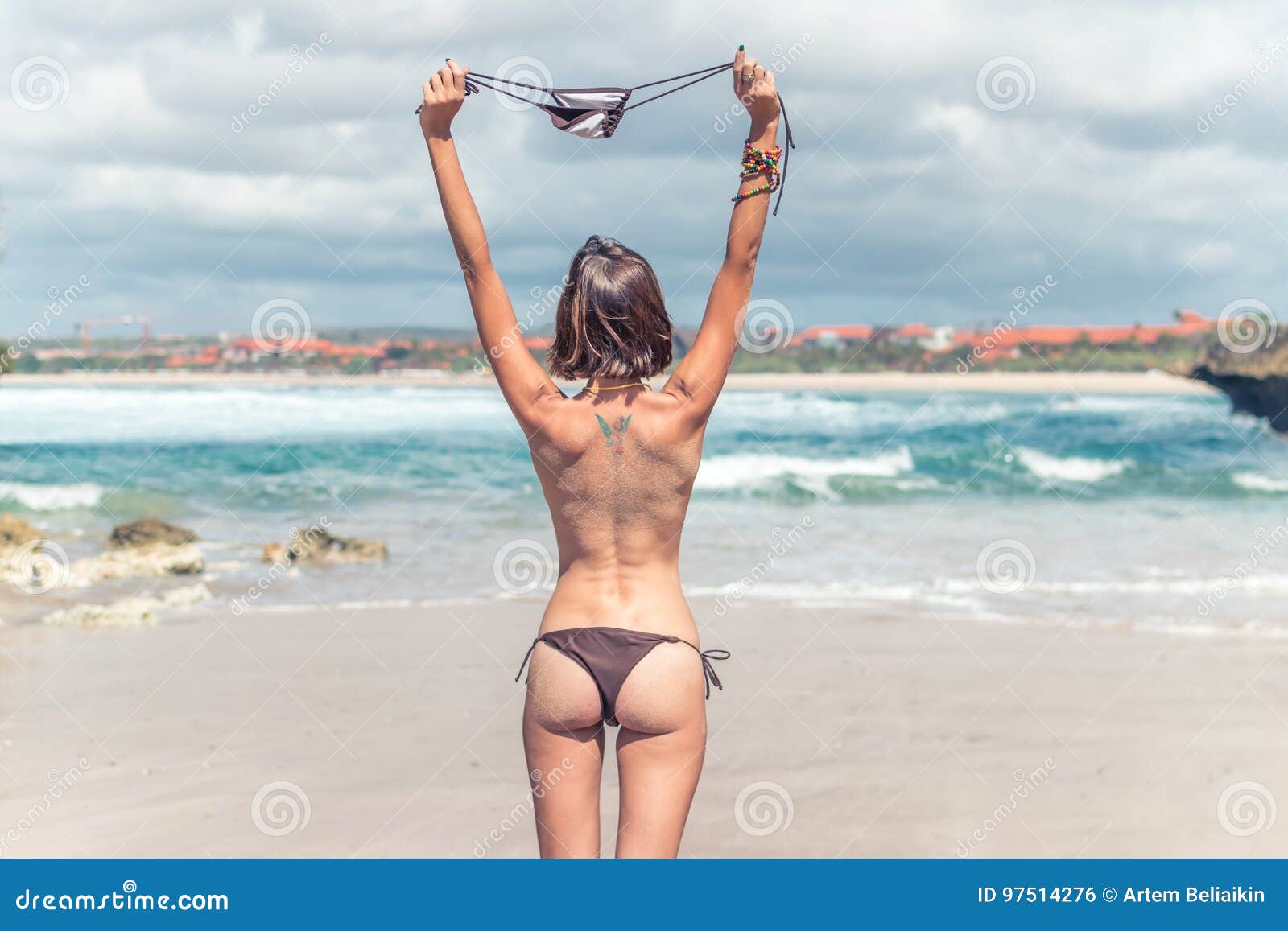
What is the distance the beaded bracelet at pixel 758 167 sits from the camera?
2.31 m

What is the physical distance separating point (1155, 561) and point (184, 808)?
10350 millimetres

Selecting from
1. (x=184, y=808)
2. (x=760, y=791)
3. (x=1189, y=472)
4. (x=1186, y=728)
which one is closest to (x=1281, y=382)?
(x=1189, y=472)

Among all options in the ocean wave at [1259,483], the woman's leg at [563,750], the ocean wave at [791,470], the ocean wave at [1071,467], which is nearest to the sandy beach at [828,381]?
the ocean wave at [1071,467]

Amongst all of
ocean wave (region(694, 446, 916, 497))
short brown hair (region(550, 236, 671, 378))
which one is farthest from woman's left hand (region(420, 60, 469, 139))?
ocean wave (region(694, 446, 916, 497))

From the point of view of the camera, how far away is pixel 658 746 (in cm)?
222

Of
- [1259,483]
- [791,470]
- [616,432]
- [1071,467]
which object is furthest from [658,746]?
[1071,467]

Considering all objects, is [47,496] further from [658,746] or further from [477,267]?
[658,746]

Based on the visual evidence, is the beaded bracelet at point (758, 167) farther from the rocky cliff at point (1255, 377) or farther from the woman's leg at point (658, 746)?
the rocky cliff at point (1255, 377)

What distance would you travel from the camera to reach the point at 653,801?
7.28ft

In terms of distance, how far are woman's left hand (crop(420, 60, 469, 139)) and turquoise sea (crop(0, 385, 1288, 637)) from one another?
7.75 metres

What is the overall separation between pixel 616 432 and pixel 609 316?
0.22 meters

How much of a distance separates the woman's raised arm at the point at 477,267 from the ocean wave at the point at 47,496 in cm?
1865

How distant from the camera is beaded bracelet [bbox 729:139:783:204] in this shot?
91.1 inches

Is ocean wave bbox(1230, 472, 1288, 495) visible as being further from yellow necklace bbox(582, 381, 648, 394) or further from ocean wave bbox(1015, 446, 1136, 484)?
yellow necklace bbox(582, 381, 648, 394)
